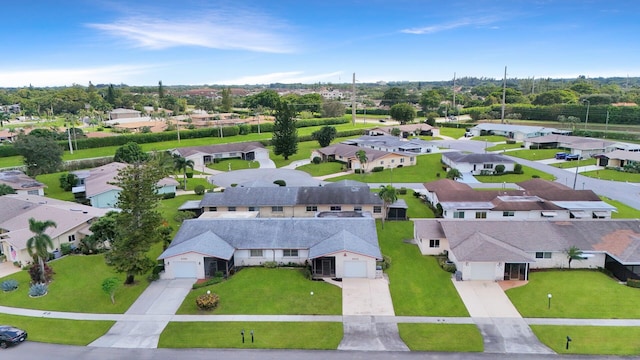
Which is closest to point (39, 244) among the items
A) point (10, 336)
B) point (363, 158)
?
point (10, 336)

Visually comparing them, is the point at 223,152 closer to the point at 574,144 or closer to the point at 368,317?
the point at 368,317

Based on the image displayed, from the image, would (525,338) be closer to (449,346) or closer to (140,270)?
(449,346)

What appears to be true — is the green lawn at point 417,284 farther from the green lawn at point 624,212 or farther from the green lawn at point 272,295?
the green lawn at point 624,212

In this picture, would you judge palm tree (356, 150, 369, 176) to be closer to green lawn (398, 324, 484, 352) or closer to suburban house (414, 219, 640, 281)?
suburban house (414, 219, 640, 281)

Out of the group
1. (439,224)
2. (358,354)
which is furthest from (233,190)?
(358,354)

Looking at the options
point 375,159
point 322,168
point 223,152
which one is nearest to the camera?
point 375,159

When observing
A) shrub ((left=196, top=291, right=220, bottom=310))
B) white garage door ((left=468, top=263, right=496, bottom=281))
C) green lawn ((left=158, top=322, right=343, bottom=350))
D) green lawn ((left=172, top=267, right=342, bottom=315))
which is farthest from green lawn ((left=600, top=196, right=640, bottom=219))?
shrub ((left=196, top=291, right=220, bottom=310))

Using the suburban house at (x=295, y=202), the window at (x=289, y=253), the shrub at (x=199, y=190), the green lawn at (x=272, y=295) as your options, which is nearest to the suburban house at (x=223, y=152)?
the shrub at (x=199, y=190)
